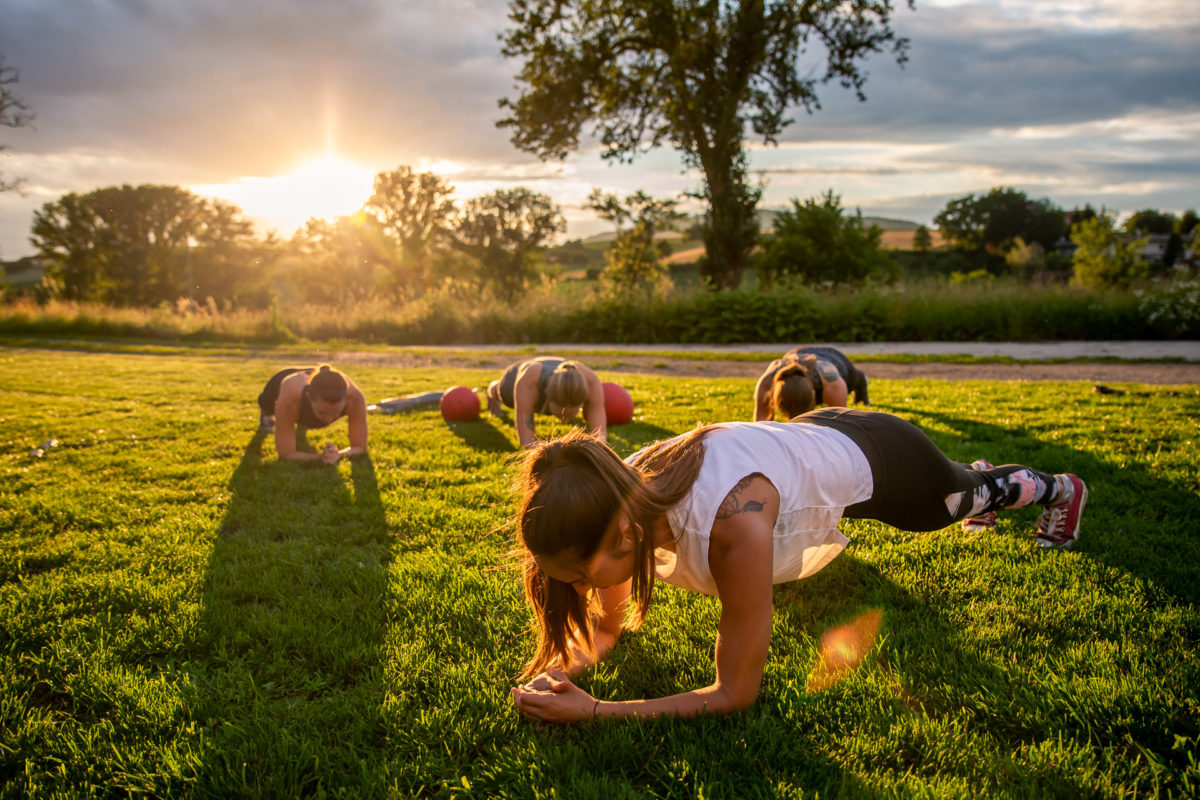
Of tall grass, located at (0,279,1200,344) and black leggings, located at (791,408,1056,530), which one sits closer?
black leggings, located at (791,408,1056,530)

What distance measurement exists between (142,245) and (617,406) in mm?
73156

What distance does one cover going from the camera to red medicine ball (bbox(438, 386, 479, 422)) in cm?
765

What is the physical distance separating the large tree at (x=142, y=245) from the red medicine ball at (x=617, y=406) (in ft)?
215

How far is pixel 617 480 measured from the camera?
2061 mm

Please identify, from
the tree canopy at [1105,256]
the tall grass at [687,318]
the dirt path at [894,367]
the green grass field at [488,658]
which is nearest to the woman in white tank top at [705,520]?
the green grass field at [488,658]

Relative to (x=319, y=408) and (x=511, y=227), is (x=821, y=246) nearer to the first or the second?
(x=319, y=408)

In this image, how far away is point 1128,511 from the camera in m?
4.16

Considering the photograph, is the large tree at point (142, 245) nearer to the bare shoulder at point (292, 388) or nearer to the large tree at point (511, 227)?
the large tree at point (511, 227)

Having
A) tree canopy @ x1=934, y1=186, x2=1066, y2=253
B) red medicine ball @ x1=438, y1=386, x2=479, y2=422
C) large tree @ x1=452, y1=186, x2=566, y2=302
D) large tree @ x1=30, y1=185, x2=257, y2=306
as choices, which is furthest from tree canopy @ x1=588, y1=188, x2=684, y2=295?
tree canopy @ x1=934, y1=186, x2=1066, y2=253

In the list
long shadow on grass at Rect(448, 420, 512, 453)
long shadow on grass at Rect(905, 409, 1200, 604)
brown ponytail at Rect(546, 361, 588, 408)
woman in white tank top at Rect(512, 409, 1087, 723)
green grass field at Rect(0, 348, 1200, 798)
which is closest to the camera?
woman in white tank top at Rect(512, 409, 1087, 723)

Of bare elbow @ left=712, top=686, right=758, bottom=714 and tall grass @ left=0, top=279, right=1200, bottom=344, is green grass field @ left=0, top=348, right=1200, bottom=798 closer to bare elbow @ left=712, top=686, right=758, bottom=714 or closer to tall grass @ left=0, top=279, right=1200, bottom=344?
bare elbow @ left=712, top=686, right=758, bottom=714

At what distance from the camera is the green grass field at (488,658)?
2.20m

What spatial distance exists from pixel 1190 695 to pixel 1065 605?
0.68m

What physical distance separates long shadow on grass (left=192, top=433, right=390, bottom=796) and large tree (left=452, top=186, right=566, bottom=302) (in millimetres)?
63609
